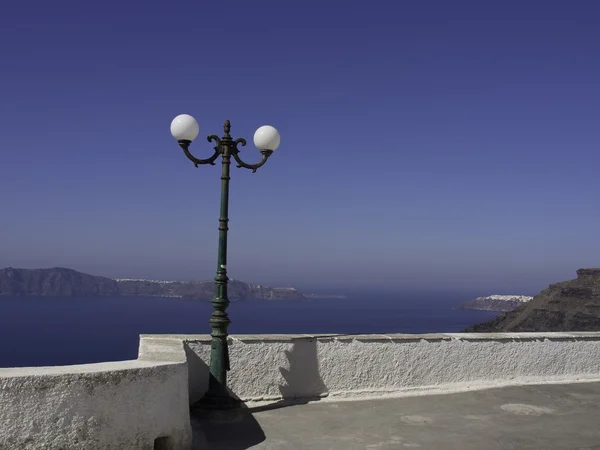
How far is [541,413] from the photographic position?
21.5 feet

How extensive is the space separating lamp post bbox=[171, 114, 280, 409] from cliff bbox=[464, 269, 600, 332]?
48.4 m

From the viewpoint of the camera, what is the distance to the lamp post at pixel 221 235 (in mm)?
6125

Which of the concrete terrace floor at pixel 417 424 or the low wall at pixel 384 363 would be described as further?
the low wall at pixel 384 363

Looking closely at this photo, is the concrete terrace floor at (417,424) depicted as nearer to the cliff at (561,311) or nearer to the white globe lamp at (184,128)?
the white globe lamp at (184,128)

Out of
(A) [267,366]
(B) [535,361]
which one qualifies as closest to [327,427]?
(A) [267,366]

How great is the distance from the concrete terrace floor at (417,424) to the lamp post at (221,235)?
0.25 m

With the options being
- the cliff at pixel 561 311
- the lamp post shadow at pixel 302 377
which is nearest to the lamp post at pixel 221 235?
the lamp post shadow at pixel 302 377

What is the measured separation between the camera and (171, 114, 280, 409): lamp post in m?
6.12

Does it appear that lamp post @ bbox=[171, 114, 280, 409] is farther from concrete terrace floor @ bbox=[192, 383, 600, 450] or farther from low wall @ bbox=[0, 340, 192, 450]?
low wall @ bbox=[0, 340, 192, 450]

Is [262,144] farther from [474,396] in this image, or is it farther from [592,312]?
[592,312]

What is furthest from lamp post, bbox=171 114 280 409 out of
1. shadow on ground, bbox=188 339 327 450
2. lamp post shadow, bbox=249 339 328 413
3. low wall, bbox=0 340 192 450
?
low wall, bbox=0 340 192 450

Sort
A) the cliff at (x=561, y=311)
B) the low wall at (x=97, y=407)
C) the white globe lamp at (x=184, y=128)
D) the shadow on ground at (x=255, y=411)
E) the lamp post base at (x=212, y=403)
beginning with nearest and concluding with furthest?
1. the low wall at (x=97, y=407)
2. the shadow on ground at (x=255, y=411)
3. the lamp post base at (x=212, y=403)
4. the white globe lamp at (x=184, y=128)
5. the cliff at (x=561, y=311)

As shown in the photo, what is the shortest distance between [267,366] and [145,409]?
2.42 m

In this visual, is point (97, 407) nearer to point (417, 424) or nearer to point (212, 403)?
point (212, 403)
